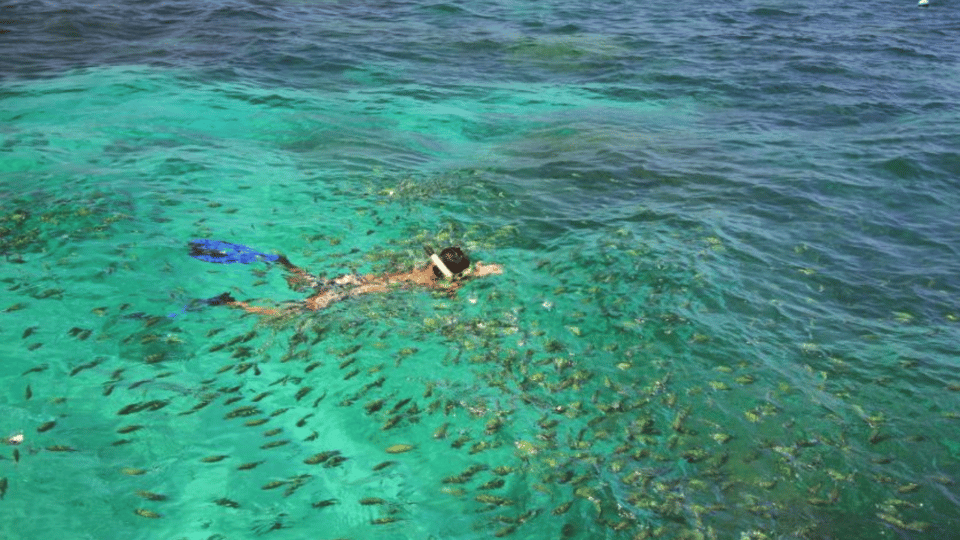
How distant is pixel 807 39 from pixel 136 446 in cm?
2912

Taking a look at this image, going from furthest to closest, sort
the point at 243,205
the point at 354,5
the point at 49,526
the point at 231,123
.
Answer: the point at 354,5 → the point at 231,123 → the point at 243,205 → the point at 49,526

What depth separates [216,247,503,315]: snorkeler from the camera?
1281 centimetres

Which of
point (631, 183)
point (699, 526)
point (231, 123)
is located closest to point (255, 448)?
point (699, 526)

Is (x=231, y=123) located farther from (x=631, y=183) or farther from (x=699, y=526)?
→ (x=699, y=526)

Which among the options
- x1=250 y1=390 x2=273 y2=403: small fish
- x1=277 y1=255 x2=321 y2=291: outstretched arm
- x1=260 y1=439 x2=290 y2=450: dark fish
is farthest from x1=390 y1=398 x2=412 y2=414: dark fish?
x1=277 y1=255 x2=321 y2=291: outstretched arm

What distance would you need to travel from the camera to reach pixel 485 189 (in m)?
17.2

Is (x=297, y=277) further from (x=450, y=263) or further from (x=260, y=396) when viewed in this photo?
(x=260, y=396)

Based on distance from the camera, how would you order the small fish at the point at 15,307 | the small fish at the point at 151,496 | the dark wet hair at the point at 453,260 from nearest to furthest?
1. the small fish at the point at 151,496
2. the small fish at the point at 15,307
3. the dark wet hair at the point at 453,260

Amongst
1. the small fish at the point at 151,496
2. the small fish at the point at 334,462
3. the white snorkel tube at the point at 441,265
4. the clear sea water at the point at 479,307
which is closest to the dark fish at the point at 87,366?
the clear sea water at the point at 479,307

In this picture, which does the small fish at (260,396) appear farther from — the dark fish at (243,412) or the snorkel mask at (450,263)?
the snorkel mask at (450,263)

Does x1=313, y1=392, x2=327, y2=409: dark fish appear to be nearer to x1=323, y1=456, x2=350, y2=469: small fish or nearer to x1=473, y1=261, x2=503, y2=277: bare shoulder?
x1=323, y1=456, x2=350, y2=469: small fish

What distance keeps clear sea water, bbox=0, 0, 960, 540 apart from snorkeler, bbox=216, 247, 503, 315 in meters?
0.39

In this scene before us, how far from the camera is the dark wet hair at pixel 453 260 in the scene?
1317 centimetres

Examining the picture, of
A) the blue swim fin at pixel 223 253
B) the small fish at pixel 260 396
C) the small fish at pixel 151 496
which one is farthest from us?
the blue swim fin at pixel 223 253
